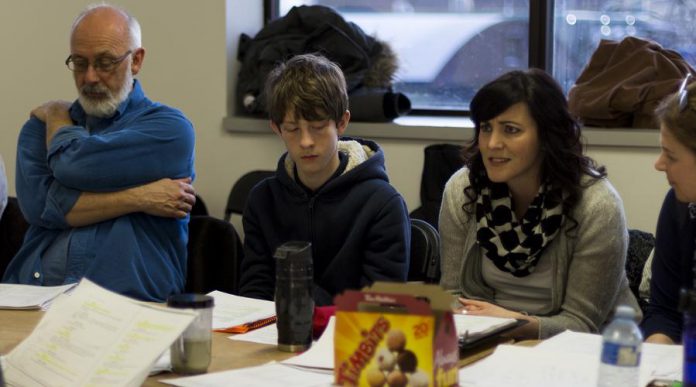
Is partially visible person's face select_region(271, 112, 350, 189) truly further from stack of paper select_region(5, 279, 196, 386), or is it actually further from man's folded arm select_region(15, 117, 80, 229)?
stack of paper select_region(5, 279, 196, 386)

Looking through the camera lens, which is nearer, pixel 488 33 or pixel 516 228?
pixel 516 228

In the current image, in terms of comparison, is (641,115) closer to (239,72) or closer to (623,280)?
(623,280)

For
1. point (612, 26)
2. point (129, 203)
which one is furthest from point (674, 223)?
point (612, 26)

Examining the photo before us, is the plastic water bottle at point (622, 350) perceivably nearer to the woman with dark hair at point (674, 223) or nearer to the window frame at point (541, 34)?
the woman with dark hair at point (674, 223)

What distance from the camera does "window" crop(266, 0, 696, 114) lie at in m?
4.28

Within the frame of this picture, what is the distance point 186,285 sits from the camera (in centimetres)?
325

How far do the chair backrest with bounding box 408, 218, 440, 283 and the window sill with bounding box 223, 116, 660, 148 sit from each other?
1365 millimetres

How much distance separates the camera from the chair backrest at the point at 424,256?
2836 mm

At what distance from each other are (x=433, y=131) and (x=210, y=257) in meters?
1.43

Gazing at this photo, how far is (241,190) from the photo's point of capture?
4473 mm

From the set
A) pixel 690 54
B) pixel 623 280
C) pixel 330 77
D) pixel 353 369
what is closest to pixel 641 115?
pixel 690 54

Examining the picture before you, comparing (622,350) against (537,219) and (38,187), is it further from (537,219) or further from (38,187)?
(38,187)

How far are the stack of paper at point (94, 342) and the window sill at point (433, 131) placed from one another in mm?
2495

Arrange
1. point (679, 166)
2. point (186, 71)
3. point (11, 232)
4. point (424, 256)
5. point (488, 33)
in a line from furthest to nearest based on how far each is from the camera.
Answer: point (186, 71) < point (488, 33) < point (11, 232) < point (424, 256) < point (679, 166)
